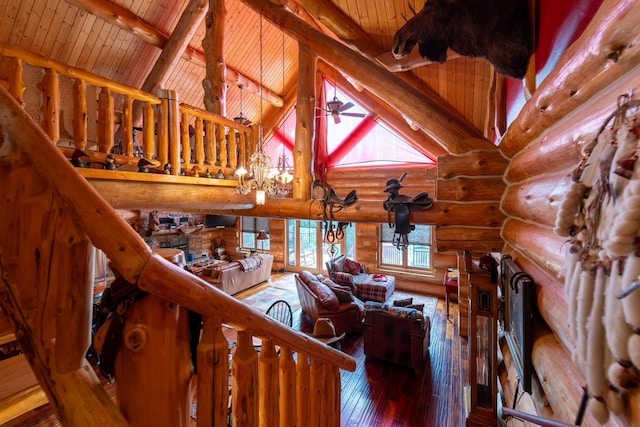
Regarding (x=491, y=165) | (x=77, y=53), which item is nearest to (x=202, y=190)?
(x=491, y=165)

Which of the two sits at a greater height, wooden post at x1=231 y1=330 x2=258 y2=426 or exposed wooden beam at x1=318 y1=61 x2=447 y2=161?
exposed wooden beam at x1=318 y1=61 x2=447 y2=161

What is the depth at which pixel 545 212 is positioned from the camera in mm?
1174

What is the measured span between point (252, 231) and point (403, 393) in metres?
8.35

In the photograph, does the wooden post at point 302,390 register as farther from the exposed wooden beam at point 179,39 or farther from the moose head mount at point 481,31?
the exposed wooden beam at point 179,39

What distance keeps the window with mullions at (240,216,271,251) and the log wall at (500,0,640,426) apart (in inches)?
371

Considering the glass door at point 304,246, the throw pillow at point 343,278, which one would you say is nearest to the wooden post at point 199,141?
the throw pillow at point 343,278

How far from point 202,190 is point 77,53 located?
4.43 m

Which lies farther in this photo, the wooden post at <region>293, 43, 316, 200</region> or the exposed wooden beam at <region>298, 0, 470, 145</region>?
the wooden post at <region>293, 43, 316, 200</region>

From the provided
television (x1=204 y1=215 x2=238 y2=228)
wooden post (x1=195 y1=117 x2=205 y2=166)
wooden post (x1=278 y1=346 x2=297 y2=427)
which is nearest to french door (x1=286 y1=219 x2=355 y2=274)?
television (x1=204 y1=215 x2=238 y2=228)

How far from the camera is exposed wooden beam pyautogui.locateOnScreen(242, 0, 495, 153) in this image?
2.58m

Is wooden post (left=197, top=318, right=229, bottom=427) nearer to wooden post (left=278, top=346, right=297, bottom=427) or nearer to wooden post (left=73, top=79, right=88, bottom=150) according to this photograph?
wooden post (left=278, top=346, right=297, bottom=427)

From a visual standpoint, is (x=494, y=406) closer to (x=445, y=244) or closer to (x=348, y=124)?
(x=445, y=244)

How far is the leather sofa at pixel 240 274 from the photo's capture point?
665cm

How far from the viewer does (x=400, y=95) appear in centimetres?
281
